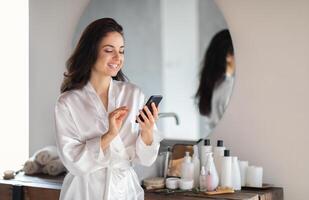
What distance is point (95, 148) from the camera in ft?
5.69

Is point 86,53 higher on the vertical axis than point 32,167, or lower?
higher

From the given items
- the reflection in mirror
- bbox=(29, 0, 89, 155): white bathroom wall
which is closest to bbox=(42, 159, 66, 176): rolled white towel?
bbox=(29, 0, 89, 155): white bathroom wall

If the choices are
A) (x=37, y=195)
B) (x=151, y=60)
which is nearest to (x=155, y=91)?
(x=151, y=60)

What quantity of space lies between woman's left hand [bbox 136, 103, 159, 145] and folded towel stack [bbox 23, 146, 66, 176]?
3.52 ft

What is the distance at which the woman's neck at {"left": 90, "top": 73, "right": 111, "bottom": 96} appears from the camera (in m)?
1.89

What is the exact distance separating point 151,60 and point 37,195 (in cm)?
90

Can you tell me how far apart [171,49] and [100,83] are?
795 millimetres

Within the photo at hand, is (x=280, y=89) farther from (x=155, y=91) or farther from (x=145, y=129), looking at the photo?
(x=145, y=129)

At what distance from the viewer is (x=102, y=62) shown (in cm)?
183

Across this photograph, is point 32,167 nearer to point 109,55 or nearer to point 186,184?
point 186,184

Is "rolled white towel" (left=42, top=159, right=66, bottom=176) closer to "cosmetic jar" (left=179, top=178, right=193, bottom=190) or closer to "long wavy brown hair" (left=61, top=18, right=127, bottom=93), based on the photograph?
"cosmetic jar" (left=179, top=178, right=193, bottom=190)

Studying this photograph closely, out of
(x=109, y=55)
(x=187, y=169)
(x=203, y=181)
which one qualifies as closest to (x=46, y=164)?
(x=187, y=169)

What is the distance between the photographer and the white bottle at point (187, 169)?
238 centimetres

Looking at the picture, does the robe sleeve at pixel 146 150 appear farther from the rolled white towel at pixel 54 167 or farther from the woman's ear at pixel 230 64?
the rolled white towel at pixel 54 167
